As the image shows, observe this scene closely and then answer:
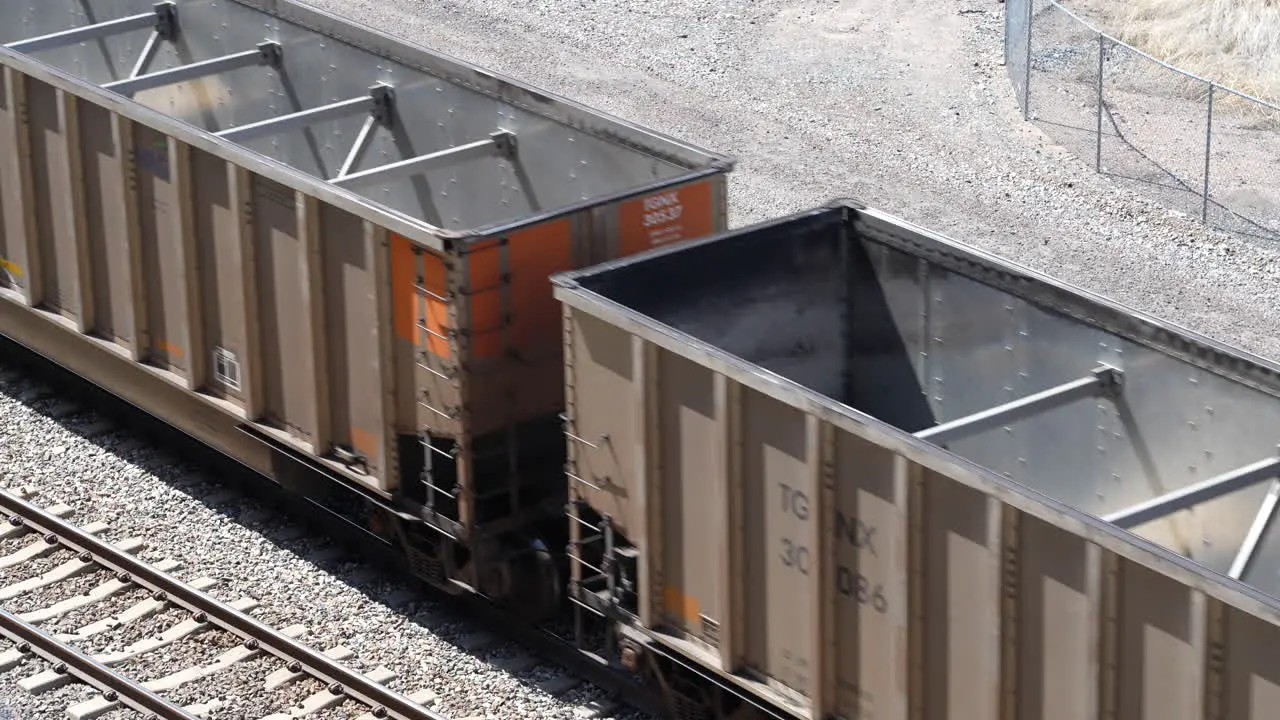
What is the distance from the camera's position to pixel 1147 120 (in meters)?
22.1

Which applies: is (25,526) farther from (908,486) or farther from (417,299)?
(908,486)

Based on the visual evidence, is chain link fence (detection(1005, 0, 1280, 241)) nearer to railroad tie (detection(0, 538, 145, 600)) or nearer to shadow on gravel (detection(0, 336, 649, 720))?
shadow on gravel (detection(0, 336, 649, 720))

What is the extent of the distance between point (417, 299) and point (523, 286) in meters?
0.65

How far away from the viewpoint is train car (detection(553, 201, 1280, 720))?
8.68 meters

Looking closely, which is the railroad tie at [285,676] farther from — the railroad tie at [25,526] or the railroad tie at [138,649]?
the railroad tie at [25,526]

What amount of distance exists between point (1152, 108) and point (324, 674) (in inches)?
534

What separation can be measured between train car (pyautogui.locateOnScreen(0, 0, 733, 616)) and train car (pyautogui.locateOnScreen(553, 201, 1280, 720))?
903mm

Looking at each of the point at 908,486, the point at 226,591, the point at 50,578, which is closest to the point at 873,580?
the point at 908,486

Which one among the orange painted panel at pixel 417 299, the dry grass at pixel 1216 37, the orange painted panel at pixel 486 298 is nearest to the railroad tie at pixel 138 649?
the orange painted panel at pixel 417 299

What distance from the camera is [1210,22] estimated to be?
79.4ft

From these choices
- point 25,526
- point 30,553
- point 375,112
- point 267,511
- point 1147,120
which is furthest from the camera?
point 1147,120

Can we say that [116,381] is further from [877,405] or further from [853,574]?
[853,574]

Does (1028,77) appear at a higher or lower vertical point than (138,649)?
higher

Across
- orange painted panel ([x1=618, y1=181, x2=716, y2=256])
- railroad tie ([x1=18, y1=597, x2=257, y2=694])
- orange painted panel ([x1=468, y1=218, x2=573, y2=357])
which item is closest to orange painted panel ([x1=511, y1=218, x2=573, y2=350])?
orange painted panel ([x1=468, y1=218, x2=573, y2=357])
